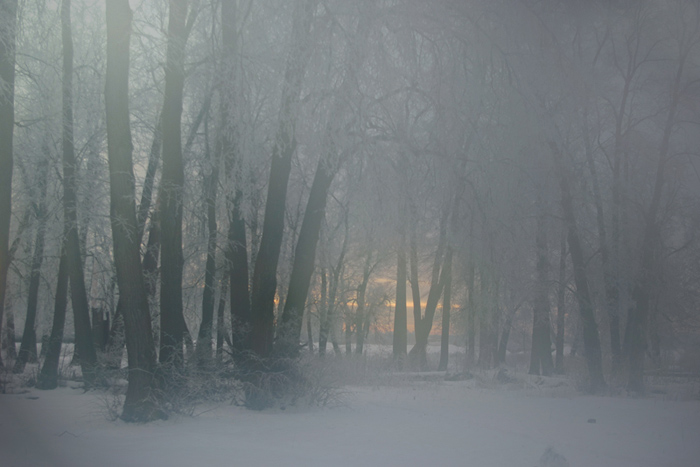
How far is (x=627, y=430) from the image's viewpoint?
9062 millimetres

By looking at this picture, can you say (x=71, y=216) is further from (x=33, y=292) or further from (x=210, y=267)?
(x=33, y=292)

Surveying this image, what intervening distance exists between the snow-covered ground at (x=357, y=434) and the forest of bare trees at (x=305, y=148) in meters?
0.77

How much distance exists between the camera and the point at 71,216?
11.8 m

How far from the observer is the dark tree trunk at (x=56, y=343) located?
11.5 m

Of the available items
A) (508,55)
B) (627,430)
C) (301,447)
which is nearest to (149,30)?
(508,55)

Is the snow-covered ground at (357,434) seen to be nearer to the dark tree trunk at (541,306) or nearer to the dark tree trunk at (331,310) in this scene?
the dark tree trunk at (541,306)

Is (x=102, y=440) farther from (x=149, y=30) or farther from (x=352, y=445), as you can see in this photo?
(x=149, y=30)

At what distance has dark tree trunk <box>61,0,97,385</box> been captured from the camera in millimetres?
11367

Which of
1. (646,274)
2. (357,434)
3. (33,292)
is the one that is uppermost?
(646,274)

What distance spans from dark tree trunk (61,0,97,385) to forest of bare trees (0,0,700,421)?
47 millimetres

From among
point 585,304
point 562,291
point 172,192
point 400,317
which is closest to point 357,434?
point 172,192

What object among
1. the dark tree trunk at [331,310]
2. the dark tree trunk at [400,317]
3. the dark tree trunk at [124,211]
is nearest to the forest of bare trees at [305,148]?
the dark tree trunk at [124,211]

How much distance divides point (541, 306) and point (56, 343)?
13.4m

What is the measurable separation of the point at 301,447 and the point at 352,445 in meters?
0.65
